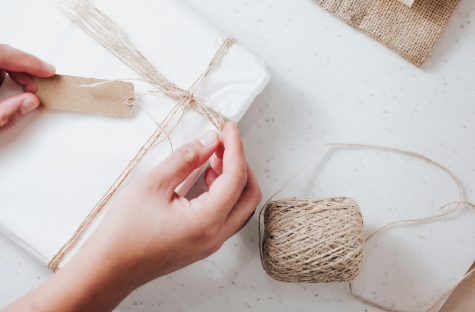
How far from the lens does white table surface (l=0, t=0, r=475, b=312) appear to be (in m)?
0.68

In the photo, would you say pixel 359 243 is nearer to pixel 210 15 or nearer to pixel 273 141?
pixel 273 141

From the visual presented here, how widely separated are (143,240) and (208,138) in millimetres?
189

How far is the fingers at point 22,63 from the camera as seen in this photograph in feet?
1.66

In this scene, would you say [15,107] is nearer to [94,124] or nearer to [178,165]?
[94,124]

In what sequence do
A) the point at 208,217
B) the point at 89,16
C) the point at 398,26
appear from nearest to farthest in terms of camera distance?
the point at 208,217 < the point at 89,16 < the point at 398,26

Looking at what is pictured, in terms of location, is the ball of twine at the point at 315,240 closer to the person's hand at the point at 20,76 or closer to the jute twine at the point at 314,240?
the jute twine at the point at 314,240

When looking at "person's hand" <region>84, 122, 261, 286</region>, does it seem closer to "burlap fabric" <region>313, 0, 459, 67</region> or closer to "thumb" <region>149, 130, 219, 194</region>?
"thumb" <region>149, 130, 219, 194</region>

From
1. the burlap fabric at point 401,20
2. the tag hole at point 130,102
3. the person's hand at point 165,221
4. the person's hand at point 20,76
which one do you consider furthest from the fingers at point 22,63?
the burlap fabric at point 401,20

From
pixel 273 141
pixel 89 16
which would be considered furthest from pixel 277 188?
pixel 89 16

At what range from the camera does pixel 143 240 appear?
0.43 m

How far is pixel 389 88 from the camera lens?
69 centimetres

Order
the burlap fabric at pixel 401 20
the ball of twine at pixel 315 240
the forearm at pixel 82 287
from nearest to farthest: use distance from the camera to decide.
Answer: the forearm at pixel 82 287 < the ball of twine at pixel 315 240 < the burlap fabric at pixel 401 20

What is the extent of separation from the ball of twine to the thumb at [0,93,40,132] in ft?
1.51

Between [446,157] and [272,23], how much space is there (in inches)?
19.3
